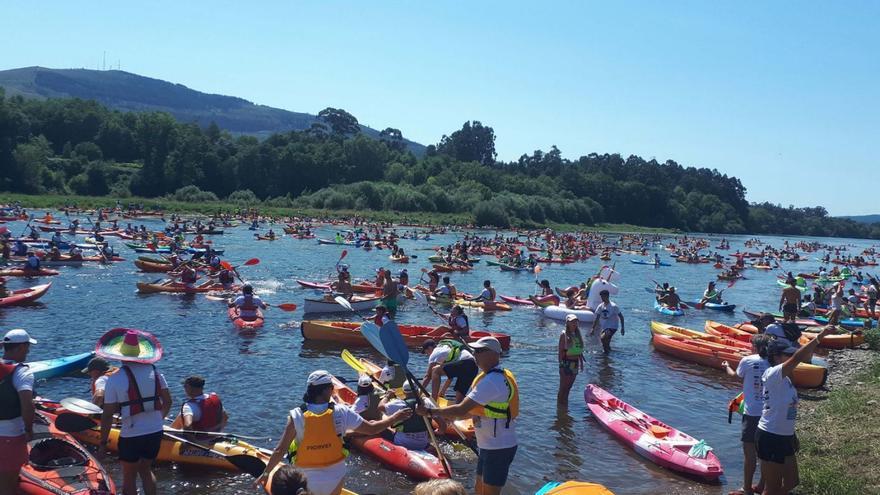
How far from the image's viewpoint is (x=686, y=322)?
79.5ft

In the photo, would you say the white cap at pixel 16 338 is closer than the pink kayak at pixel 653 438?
Yes

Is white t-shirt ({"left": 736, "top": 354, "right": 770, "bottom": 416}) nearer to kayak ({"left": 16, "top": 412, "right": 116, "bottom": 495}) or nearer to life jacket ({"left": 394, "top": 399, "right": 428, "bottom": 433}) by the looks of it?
life jacket ({"left": 394, "top": 399, "right": 428, "bottom": 433})

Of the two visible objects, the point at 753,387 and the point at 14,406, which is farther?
the point at 753,387

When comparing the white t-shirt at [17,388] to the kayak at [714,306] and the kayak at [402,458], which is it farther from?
the kayak at [714,306]

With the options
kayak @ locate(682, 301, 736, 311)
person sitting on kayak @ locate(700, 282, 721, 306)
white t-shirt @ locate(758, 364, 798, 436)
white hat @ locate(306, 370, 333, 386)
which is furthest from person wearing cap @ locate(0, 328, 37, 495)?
person sitting on kayak @ locate(700, 282, 721, 306)

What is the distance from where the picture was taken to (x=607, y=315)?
16688mm

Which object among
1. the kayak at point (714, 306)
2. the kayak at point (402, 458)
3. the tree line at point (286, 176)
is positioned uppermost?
the tree line at point (286, 176)

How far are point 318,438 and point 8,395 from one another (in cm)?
293

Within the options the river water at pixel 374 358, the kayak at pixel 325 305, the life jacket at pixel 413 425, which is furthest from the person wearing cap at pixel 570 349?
the kayak at pixel 325 305

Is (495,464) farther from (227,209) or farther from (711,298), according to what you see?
(227,209)

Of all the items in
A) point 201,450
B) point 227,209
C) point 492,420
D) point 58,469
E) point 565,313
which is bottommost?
point 201,450

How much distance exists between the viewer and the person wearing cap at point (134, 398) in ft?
20.1

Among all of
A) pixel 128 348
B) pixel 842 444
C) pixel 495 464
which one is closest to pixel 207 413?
pixel 128 348

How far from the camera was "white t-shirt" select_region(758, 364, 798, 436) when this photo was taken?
6.57 m
